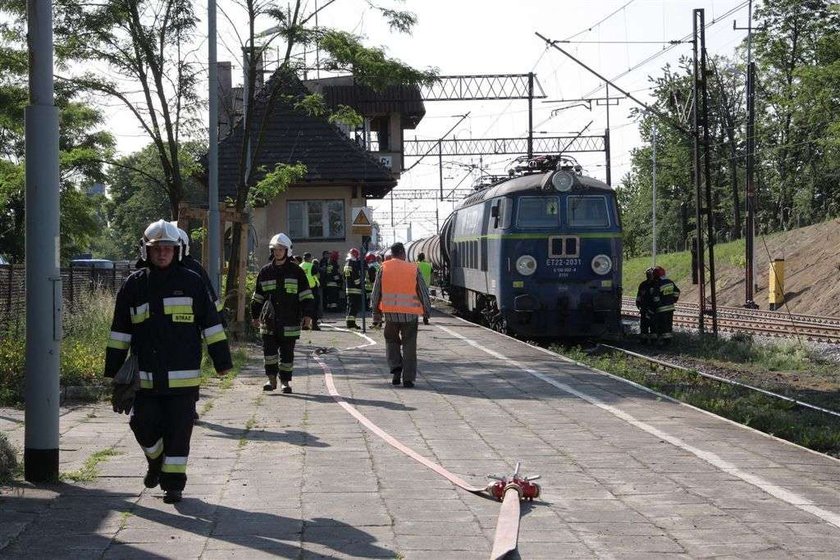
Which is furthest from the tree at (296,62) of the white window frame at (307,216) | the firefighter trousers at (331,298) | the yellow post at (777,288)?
the yellow post at (777,288)

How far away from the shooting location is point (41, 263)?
773 centimetres

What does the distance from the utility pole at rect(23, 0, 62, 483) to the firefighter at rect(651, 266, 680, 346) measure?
16616 millimetres

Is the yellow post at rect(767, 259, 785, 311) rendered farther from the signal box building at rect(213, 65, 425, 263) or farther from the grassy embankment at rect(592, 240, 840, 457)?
the grassy embankment at rect(592, 240, 840, 457)

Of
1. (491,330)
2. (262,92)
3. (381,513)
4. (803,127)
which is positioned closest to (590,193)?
(491,330)

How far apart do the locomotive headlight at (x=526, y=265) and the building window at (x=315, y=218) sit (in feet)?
49.8

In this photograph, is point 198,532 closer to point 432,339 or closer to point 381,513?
point 381,513

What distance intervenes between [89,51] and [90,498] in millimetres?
14197

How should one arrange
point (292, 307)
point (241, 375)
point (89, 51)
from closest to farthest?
1. point (292, 307)
2. point (241, 375)
3. point (89, 51)

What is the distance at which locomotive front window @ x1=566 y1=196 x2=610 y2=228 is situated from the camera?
2288cm

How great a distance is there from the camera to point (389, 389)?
13.9 metres

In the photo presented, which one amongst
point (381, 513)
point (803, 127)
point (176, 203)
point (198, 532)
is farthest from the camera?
point (803, 127)

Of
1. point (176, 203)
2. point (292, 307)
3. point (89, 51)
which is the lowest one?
point (292, 307)

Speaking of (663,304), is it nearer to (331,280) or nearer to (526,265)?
(526,265)

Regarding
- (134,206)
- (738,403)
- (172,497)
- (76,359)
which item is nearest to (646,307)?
(738,403)
